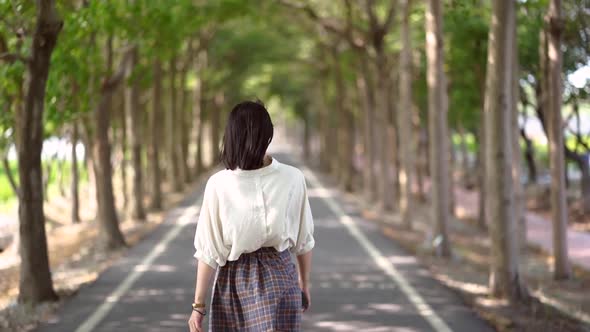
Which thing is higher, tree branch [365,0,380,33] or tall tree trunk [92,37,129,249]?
tree branch [365,0,380,33]

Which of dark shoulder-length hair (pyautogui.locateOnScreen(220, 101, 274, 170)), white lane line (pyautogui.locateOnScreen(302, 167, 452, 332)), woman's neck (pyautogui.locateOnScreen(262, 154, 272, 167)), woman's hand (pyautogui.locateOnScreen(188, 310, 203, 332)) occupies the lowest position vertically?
white lane line (pyautogui.locateOnScreen(302, 167, 452, 332))

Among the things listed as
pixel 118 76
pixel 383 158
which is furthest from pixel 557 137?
pixel 383 158

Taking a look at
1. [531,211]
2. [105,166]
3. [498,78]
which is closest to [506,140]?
[498,78]

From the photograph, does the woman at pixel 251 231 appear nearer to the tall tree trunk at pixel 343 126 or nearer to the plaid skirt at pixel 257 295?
the plaid skirt at pixel 257 295

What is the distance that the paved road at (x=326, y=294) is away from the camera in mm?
8805

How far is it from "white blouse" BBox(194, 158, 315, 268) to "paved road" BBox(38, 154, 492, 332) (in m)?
4.72

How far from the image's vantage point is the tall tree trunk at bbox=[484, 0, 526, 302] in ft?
32.7

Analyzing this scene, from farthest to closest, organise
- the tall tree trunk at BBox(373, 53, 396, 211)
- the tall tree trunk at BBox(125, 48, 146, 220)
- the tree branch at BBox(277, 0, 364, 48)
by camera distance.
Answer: the tall tree trunk at BBox(373, 53, 396, 211) < the tree branch at BBox(277, 0, 364, 48) < the tall tree trunk at BBox(125, 48, 146, 220)

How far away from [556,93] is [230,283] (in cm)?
922

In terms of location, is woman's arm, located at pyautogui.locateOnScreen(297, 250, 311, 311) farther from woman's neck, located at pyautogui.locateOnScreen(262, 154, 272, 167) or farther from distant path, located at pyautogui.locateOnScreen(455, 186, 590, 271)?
distant path, located at pyautogui.locateOnScreen(455, 186, 590, 271)

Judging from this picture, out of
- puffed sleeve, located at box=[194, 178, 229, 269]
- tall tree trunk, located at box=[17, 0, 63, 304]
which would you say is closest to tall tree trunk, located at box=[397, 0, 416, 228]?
tall tree trunk, located at box=[17, 0, 63, 304]

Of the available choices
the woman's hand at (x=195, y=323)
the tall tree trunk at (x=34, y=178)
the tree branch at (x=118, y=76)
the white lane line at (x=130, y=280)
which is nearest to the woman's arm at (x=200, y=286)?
the woman's hand at (x=195, y=323)

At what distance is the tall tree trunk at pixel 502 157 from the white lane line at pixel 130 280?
431 centimetres

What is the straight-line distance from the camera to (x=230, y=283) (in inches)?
159
